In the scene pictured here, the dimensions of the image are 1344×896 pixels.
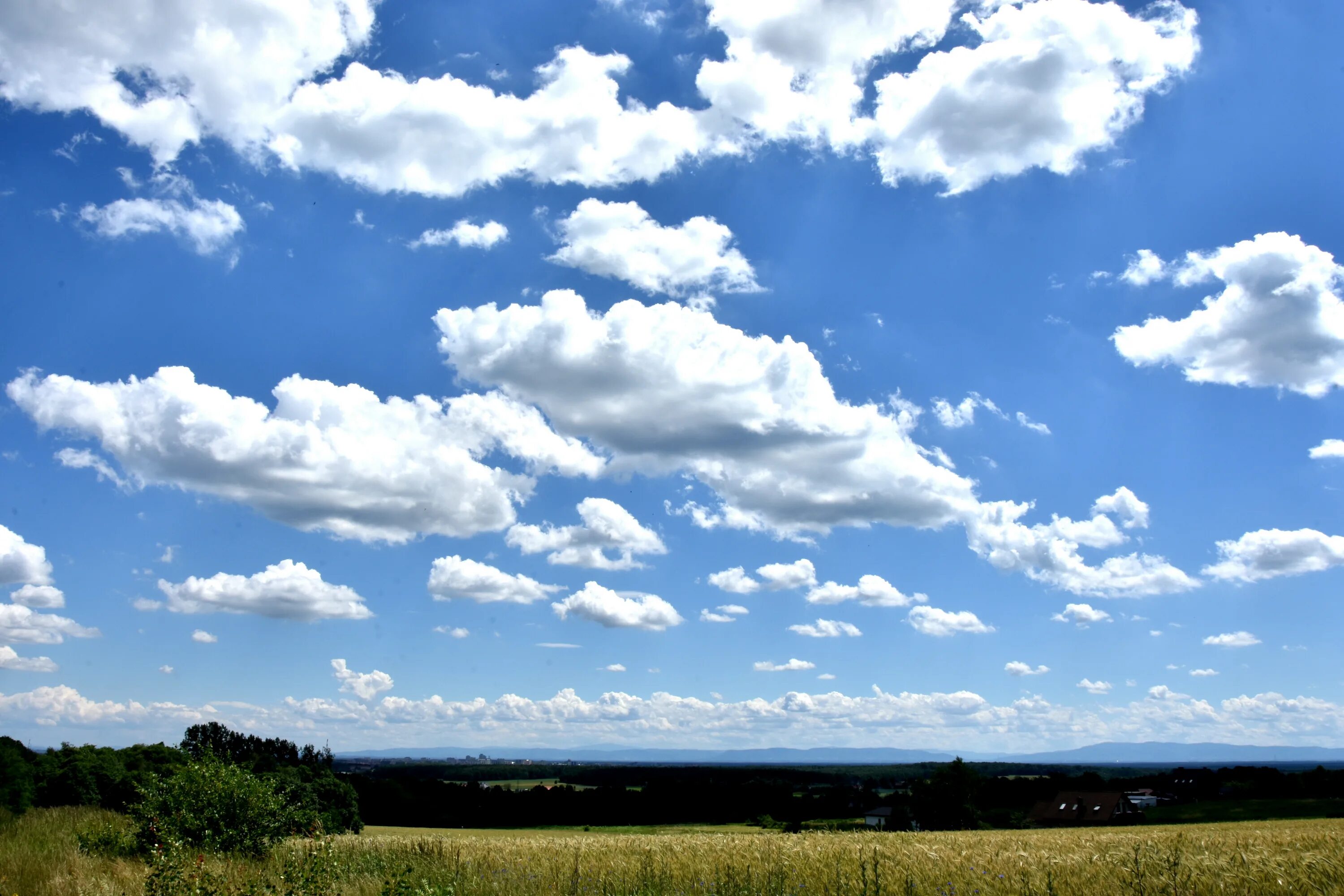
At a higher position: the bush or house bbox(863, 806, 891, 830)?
the bush

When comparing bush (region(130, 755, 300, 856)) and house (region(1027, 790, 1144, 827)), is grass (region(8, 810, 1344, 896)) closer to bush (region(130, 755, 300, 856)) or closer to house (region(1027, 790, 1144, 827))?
bush (region(130, 755, 300, 856))

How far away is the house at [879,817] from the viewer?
339ft

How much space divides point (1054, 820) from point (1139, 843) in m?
105

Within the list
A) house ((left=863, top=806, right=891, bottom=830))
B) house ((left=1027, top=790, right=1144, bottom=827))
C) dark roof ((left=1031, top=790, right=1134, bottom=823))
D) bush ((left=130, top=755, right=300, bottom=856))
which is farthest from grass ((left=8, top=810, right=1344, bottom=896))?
dark roof ((left=1031, top=790, right=1134, bottom=823))

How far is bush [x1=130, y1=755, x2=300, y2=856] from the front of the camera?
19.9 meters

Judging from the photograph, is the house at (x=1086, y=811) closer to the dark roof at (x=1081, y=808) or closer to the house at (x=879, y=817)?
the dark roof at (x=1081, y=808)

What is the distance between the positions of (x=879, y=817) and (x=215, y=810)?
356 ft

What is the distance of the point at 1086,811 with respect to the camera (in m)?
100

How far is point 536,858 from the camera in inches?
647

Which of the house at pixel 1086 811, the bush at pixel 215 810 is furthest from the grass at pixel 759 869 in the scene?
the house at pixel 1086 811

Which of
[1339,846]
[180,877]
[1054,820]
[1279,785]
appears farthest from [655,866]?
[1279,785]

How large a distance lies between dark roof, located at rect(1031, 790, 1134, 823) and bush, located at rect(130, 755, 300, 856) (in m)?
97.6

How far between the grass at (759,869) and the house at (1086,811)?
9101 centimetres

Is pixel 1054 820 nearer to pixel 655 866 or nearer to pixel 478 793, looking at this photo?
pixel 478 793
